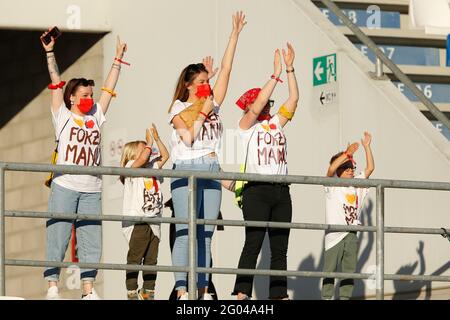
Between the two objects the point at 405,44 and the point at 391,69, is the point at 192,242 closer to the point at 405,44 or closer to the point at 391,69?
the point at 391,69

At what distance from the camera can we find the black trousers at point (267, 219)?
12.6m

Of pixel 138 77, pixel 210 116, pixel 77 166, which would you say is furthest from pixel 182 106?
pixel 138 77

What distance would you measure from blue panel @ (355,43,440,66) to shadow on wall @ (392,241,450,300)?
8.46ft

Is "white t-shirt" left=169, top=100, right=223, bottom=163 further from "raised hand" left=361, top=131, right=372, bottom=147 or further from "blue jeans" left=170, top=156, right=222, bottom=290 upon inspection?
"raised hand" left=361, top=131, right=372, bottom=147

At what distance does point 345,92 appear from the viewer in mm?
15703

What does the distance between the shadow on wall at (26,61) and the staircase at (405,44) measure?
8.47 feet

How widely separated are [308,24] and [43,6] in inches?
111

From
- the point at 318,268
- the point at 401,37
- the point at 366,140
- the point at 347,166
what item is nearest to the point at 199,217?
the point at 347,166

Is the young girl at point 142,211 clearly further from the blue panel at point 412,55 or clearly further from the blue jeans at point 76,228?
the blue panel at point 412,55

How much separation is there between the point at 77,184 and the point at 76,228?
33 centimetres

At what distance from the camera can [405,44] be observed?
17.4 m

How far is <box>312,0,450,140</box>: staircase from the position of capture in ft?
55.6

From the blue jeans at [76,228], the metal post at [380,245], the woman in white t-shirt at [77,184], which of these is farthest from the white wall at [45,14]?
the metal post at [380,245]
